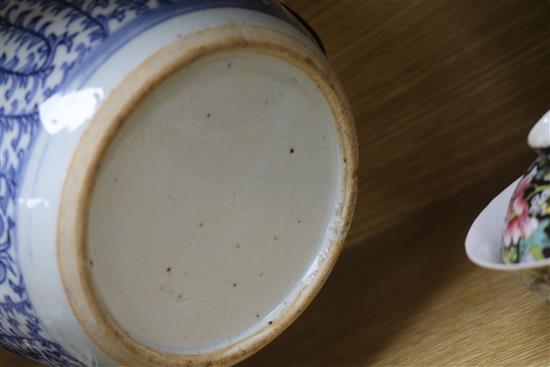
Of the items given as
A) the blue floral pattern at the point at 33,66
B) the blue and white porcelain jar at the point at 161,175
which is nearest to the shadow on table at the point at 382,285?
the blue and white porcelain jar at the point at 161,175

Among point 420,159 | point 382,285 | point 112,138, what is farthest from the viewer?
point 420,159

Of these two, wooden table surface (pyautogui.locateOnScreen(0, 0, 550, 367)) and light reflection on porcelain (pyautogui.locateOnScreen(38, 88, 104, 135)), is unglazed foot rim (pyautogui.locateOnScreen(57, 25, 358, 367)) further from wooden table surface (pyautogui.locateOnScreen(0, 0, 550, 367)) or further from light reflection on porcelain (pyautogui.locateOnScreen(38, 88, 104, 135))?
wooden table surface (pyautogui.locateOnScreen(0, 0, 550, 367))

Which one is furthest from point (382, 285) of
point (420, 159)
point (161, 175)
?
point (161, 175)

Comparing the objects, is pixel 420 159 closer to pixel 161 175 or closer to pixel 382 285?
pixel 382 285

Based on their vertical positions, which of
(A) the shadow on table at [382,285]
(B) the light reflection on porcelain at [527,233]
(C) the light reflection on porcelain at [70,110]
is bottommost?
(A) the shadow on table at [382,285]

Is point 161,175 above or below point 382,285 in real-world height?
above

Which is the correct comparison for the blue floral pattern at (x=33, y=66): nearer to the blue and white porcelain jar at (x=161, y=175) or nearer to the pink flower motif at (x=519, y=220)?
the blue and white porcelain jar at (x=161, y=175)

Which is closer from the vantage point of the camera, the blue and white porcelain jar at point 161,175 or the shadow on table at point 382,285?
the blue and white porcelain jar at point 161,175
